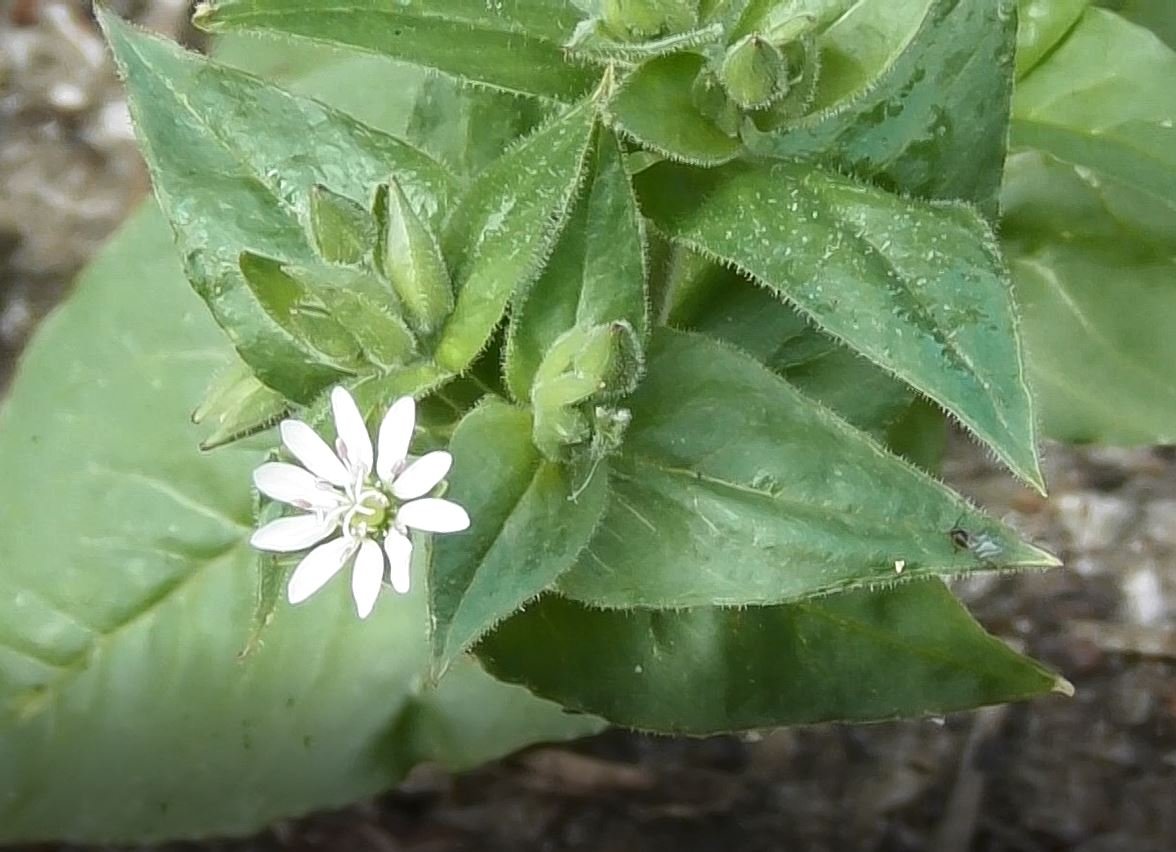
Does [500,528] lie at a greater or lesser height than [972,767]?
greater

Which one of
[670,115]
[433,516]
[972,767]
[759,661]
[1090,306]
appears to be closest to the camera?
[433,516]

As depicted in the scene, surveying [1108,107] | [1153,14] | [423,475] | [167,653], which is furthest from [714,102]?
[167,653]

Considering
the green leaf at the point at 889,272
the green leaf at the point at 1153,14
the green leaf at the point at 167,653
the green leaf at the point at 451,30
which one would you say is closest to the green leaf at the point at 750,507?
the green leaf at the point at 889,272

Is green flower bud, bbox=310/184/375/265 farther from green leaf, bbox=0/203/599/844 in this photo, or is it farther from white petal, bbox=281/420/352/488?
green leaf, bbox=0/203/599/844

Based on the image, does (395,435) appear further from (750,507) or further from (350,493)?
(750,507)

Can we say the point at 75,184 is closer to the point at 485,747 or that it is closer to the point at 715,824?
the point at 485,747

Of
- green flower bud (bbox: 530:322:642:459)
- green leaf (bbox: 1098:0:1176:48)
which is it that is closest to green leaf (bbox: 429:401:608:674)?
green flower bud (bbox: 530:322:642:459)
